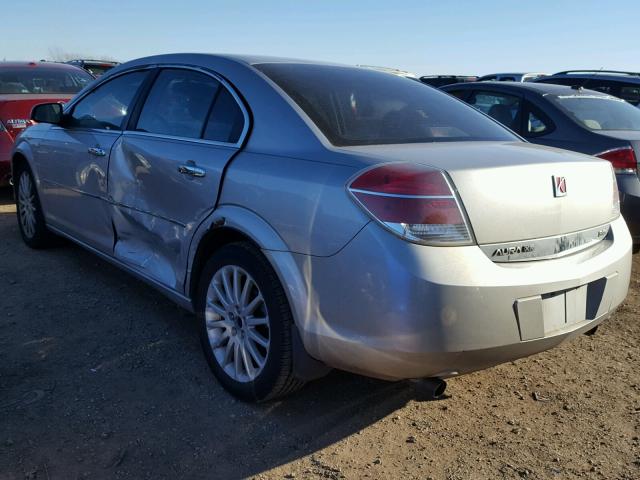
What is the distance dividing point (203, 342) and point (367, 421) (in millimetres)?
924

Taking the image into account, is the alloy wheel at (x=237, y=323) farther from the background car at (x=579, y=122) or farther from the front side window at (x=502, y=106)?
the front side window at (x=502, y=106)

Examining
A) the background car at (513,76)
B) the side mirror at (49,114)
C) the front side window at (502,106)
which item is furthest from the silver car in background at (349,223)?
the background car at (513,76)

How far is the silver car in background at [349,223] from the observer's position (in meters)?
2.21

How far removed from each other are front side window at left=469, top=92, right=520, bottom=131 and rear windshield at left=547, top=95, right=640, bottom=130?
1.13ft

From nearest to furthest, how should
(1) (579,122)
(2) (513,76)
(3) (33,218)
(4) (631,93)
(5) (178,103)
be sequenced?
(5) (178,103) → (3) (33,218) → (1) (579,122) → (4) (631,93) → (2) (513,76)

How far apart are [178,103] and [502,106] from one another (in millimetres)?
3680

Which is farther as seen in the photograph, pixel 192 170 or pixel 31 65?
pixel 31 65

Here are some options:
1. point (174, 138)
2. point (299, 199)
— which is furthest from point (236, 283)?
point (174, 138)

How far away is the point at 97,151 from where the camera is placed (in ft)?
12.7

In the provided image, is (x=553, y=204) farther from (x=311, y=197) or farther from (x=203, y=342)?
(x=203, y=342)

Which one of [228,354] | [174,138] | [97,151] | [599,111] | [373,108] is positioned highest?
[373,108]

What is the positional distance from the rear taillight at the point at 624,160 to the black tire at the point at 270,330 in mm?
3295

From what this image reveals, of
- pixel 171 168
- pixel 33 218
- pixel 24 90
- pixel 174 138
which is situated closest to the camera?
pixel 171 168

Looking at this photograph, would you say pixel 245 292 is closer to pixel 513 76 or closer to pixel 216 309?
pixel 216 309
